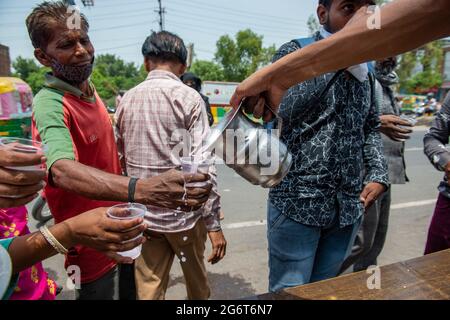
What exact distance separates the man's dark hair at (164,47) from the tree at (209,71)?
35.3 m

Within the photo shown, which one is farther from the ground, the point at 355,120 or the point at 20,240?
the point at 355,120

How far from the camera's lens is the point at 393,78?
2402mm

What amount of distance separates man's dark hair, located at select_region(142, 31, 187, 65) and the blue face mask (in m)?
0.41

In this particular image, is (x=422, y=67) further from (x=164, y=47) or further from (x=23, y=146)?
(x=23, y=146)

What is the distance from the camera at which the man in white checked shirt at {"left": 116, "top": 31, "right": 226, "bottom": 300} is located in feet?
5.73

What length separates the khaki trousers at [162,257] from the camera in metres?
1.90

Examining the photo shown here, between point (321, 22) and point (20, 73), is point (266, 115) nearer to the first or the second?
point (321, 22)

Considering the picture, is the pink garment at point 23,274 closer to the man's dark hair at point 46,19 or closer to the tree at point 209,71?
the man's dark hair at point 46,19

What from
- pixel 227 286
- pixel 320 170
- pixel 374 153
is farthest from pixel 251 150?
pixel 227 286

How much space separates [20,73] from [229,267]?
5796 cm

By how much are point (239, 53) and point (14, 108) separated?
2855 centimetres

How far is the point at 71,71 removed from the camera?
1580mm

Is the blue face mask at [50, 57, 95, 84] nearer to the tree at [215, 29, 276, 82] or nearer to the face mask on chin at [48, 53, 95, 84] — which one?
the face mask on chin at [48, 53, 95, 84]
